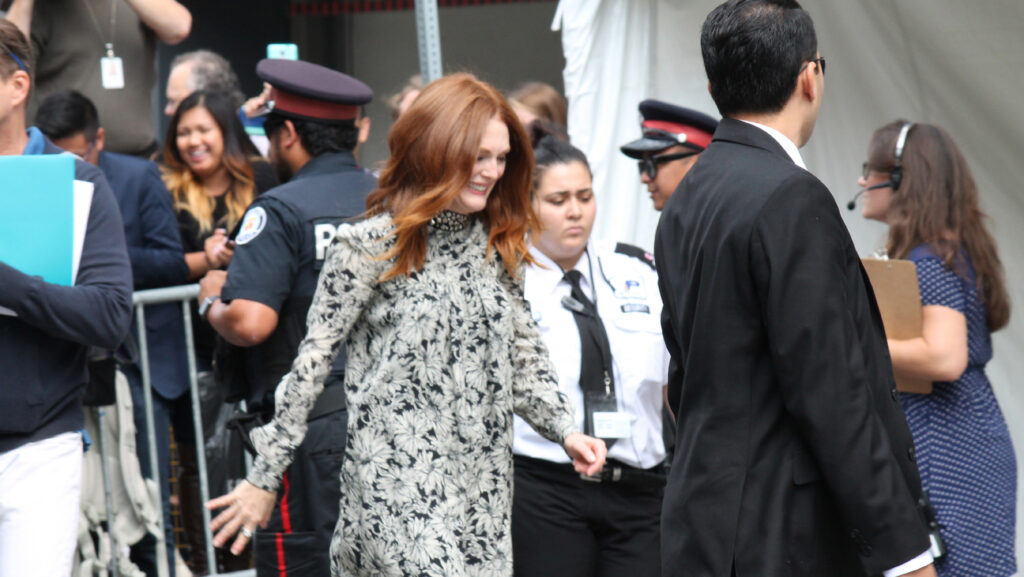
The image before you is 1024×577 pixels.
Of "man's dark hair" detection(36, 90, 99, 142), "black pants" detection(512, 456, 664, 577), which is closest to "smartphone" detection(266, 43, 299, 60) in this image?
"man's dark hair" detection(36, 90, 99, 142)

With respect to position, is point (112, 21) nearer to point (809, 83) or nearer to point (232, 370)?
point (232, 370)

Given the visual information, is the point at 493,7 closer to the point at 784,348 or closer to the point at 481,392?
the point at 481,392

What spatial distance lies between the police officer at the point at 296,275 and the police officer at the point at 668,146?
967 mm

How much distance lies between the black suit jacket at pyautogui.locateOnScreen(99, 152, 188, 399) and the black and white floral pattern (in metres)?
2.10

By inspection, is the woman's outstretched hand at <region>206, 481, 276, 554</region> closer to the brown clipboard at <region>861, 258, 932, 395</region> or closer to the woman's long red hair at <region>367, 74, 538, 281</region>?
the woman's long red hair at <region>367, 74, 538, 281</region>

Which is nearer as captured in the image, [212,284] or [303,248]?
[303,248]

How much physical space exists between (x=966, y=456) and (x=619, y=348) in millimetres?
1203

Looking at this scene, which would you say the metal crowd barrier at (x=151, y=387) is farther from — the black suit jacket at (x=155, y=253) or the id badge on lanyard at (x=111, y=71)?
the id badge on lanyard at (x=111, y=71)

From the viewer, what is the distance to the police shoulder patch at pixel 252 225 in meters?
3.54

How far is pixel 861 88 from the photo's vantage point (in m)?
4.74

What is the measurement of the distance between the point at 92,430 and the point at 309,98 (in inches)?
63.2

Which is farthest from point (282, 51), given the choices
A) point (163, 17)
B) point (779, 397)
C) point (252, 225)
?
point (779, 397)

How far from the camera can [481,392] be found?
2906mm

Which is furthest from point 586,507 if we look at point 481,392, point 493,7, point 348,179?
point 493,7
